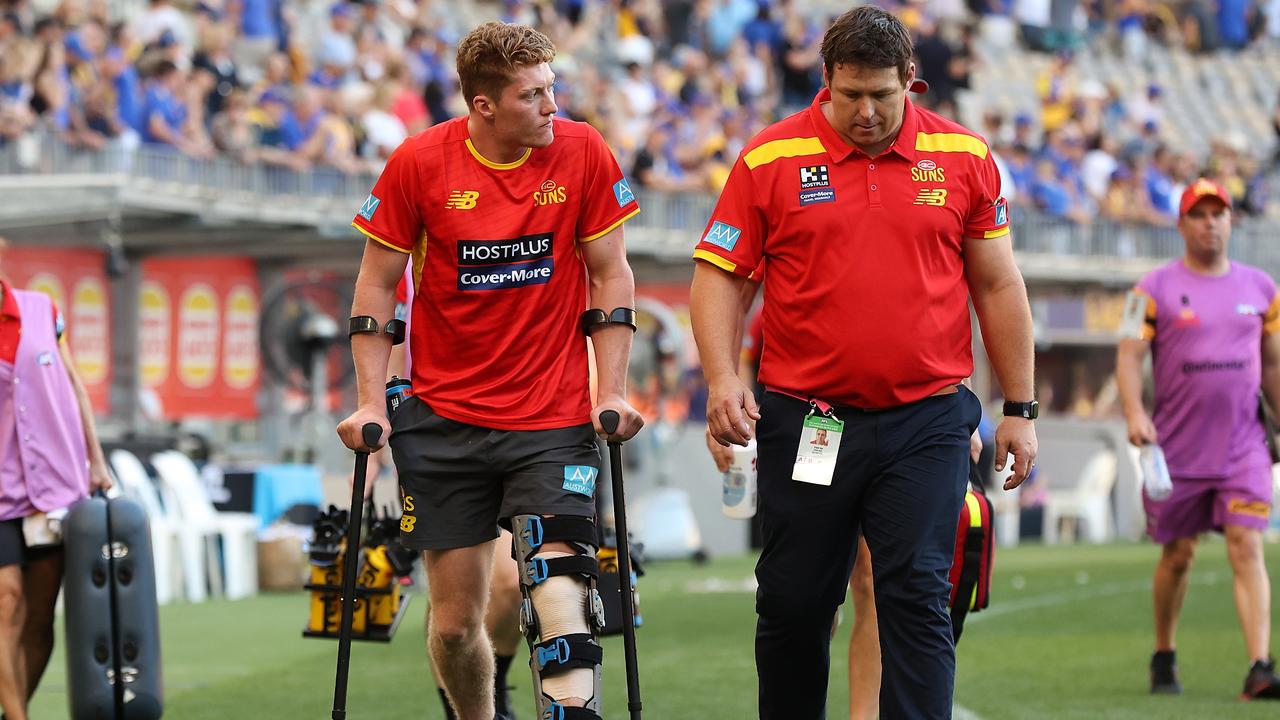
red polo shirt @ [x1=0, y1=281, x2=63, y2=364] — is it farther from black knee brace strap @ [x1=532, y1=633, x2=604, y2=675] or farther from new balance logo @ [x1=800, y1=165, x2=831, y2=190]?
new balance logo @ [x1=800, y1=165, x2=831, y2=190]

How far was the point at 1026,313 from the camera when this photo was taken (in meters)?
6.37

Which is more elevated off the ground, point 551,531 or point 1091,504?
point 551,531

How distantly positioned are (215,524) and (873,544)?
11.5 m

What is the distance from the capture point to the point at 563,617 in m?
6.30

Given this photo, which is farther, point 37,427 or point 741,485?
point 37,427

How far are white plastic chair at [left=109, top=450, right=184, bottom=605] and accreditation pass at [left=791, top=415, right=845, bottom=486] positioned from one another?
10.7 meters

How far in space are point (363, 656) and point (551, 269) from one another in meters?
5.78

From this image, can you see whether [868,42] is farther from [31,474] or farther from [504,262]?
[31,474]

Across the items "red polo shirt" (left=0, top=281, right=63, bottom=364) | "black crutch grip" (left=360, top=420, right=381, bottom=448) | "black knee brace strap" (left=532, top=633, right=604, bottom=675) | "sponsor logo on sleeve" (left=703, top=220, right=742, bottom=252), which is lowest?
"black knee brace strap" (left=532, top=633, right=604, bottom=675)

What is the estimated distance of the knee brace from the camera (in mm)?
6199

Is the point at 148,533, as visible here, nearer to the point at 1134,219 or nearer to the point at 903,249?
the point at 903,249

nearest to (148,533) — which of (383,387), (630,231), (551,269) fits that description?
(383,387)

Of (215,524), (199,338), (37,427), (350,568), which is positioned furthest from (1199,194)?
(199,338)

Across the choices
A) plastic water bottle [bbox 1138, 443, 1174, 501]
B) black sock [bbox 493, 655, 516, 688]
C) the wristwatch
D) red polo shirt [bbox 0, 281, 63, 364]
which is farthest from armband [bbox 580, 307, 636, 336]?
plastic water bottle [bbox 1138, 443, 1174, 501]
